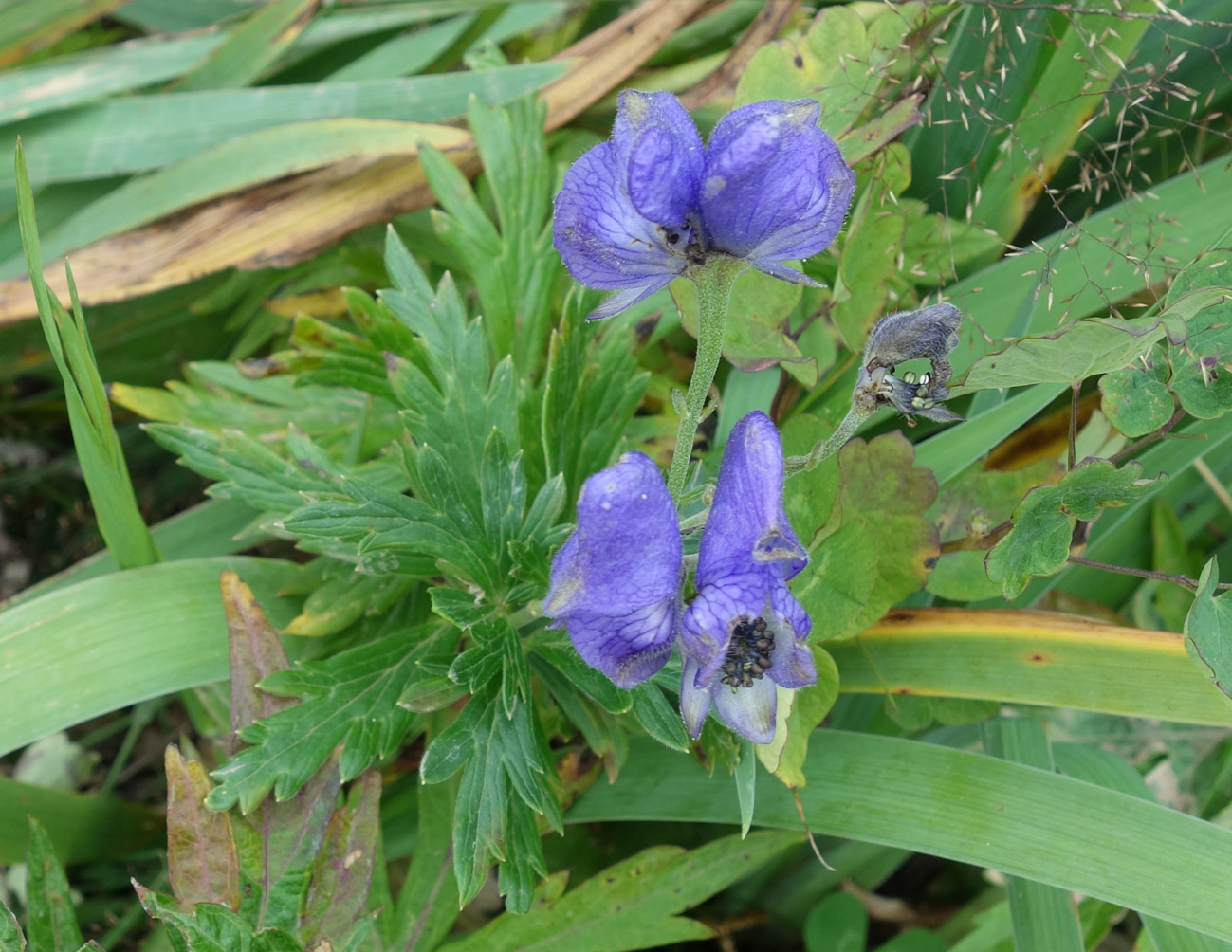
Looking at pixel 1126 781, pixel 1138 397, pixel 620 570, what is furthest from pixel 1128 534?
pixel 620 570

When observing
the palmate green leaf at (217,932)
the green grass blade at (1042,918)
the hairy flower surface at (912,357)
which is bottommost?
the green grass blade at (1042,918)

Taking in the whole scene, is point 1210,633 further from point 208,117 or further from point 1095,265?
point 208,117

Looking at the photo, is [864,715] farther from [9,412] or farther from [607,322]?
[9,412]

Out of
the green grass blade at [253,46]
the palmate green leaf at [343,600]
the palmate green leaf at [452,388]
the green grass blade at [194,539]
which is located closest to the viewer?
the palmate green leaf at [452,388]

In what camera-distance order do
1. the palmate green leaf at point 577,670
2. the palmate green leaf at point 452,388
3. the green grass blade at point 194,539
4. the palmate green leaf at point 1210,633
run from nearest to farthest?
the palmate green leaf at point 1210,633
the palmate green leaf at point 577,670
the palmate green leaf at point 452,388
the green grass blade at point 194,539

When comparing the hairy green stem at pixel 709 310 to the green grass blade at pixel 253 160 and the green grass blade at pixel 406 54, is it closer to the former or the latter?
the green grass blade at pixel 253 160

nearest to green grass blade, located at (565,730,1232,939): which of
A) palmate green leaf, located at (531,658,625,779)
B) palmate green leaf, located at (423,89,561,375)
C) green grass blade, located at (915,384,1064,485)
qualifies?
palmate green leaf, located at (531,658,625,779)

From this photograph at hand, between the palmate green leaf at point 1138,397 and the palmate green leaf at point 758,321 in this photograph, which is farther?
the palmate green leaf at point 758,321

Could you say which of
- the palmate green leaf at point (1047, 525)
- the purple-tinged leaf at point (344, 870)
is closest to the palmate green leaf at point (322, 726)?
the purple-tinged leaf at point (344, 870)
